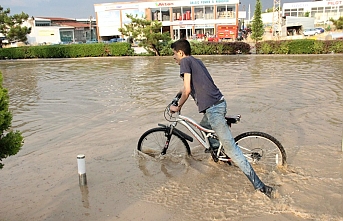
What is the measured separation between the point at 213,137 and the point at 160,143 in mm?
977

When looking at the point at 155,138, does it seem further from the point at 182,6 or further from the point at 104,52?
the point at 182,6

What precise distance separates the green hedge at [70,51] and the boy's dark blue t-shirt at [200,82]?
28006 mm

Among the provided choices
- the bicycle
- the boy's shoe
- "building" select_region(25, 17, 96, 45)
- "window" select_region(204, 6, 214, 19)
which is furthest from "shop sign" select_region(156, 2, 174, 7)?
the boy's shoe

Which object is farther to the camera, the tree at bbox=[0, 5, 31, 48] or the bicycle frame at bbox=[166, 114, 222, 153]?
the tree at bbox=[0, 5, 31, 48]

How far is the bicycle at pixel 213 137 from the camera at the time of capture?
462 centimetres

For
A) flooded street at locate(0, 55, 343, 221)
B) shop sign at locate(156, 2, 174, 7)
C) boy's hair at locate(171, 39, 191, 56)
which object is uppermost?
shop sign at locate(156, 2, 174, 7)

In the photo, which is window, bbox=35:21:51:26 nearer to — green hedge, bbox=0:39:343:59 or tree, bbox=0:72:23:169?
green hedge, bbox=0:39:343:59

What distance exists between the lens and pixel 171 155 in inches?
221

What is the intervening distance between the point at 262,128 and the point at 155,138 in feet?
9.97

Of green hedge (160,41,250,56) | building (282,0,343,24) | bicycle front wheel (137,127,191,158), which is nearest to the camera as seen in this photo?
bicycle front wheel (137,127,191,158)

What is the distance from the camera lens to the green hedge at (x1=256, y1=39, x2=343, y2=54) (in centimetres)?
2567

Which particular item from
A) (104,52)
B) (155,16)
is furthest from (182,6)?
(104,52)

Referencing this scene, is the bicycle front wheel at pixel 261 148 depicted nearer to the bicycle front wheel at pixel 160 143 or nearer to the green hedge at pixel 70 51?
the bicycle front wheel at pixel 160 143

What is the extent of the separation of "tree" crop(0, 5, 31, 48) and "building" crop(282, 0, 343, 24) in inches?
2369
